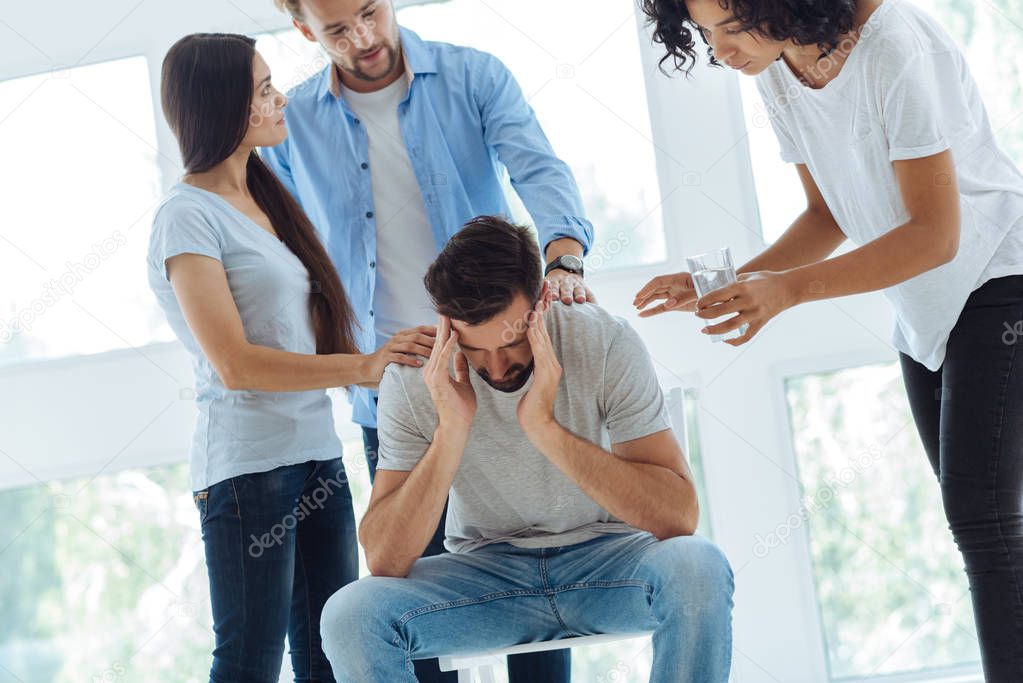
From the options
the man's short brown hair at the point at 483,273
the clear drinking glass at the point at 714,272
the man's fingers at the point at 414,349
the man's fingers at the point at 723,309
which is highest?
the man's short brown hair at the point at 483,273

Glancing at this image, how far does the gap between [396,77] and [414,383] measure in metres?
0.61

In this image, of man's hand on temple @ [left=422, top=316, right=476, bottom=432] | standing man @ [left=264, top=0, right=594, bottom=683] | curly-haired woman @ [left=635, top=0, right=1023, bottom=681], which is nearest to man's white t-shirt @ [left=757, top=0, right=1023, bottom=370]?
curly-haired woman @ [left=635, top=0, right=1023, bottom=681]

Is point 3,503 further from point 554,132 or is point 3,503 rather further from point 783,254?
point 783,254

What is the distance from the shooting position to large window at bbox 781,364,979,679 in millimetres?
2334

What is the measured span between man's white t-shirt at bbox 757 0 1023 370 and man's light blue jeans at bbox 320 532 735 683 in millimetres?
444

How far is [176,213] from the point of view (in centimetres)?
151

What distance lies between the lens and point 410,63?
1.79m

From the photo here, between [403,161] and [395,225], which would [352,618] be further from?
[403,161]

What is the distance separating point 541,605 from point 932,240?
0.73 meters

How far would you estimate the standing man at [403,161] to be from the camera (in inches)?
68.1

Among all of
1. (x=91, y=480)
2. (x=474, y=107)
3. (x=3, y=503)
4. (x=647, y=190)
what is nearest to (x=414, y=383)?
(x=474, y=107)

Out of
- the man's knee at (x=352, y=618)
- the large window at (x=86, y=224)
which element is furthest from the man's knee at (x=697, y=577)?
the large window at (x=86, y=224)

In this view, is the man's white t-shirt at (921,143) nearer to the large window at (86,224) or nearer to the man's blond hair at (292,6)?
the man's blond hair at (292,6)

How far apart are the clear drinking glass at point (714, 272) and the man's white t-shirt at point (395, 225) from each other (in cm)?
57
